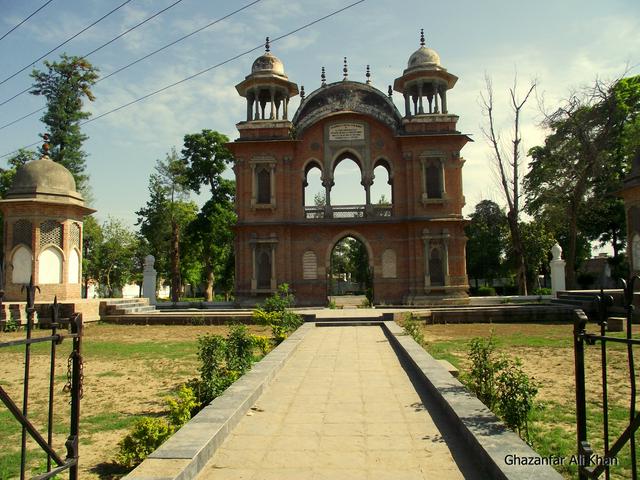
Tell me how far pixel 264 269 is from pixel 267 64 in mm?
10601

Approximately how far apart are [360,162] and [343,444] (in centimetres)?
2238

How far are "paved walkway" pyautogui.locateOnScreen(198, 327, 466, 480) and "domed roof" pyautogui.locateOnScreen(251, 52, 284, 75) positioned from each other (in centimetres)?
2112

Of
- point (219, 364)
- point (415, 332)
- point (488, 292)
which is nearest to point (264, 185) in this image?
point (415, 332)

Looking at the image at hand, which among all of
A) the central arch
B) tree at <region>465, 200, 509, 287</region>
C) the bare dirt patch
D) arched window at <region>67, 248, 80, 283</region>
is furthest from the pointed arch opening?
the bare dirt patch

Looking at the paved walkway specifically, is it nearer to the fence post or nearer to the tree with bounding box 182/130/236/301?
the fence post

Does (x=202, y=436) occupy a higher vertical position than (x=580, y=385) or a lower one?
lower

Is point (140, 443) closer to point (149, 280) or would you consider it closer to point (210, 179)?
point (149, 280)

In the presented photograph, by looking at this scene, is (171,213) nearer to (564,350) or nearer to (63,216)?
(63,216)

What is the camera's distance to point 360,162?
26.2 meters

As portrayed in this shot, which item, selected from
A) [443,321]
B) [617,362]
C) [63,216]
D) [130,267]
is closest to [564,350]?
[617,362]

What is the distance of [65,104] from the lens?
33156mm

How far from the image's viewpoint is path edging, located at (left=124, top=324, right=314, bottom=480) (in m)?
3.55

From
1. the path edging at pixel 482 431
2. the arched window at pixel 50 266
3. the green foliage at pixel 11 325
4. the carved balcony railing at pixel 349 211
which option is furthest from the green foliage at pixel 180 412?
the carved balcony railing at pixel 349 211

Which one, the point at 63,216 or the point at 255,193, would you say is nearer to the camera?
the point at 63,216
